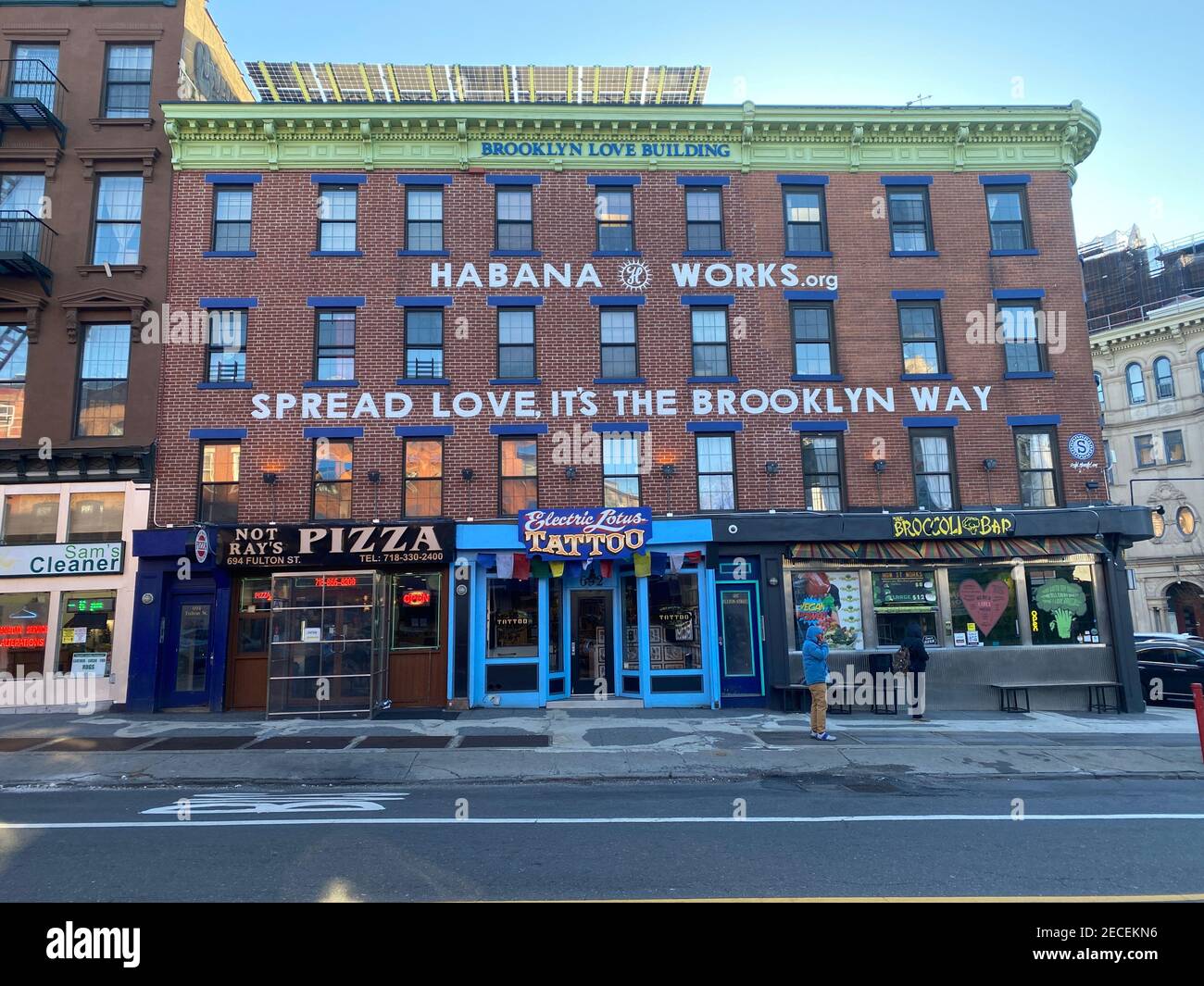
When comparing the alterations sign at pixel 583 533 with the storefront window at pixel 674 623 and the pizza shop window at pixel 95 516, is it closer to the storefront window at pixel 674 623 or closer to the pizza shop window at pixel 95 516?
the storefront window at pixel 674 623

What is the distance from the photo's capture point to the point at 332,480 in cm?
1738

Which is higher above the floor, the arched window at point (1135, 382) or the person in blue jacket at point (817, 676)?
the arched window at point (1135, 382)

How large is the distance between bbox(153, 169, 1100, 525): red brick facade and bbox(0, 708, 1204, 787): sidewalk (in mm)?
4831

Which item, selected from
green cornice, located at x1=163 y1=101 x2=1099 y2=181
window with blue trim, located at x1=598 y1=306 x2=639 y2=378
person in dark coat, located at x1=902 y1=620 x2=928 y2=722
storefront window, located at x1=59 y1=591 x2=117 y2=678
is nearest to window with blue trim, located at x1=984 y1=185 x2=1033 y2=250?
green cornice, located at x1=163 y1=101 x2=1099 y2=181

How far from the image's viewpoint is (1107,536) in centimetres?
1734

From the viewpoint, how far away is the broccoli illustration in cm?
1725

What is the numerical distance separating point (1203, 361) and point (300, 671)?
42.3 metres

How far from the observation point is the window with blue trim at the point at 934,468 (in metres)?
17.8

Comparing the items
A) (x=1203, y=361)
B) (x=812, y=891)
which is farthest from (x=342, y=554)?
(x=1203, y=361)

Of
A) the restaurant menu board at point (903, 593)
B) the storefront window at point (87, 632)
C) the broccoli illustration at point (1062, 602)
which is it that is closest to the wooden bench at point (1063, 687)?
the broccoli illustration at point (1062, 602)

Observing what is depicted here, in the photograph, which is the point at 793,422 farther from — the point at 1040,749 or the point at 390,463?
the point at 390,463

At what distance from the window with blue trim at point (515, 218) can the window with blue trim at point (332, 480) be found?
6403 millimetres

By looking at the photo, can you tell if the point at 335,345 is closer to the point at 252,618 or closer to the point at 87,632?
the point at 252,618

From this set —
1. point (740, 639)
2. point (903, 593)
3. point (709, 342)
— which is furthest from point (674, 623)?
point (709, 342)
